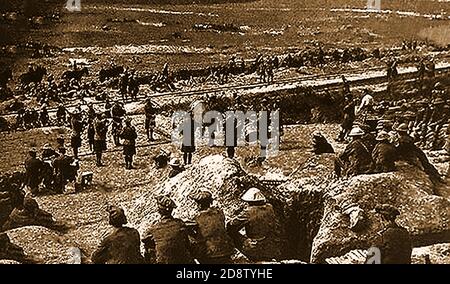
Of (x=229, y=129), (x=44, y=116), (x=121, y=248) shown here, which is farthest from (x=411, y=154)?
(x=44, y=116)

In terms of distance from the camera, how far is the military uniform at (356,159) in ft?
32.0

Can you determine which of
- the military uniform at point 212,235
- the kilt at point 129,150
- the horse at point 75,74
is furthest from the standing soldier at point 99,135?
the military uniform at point 212,235

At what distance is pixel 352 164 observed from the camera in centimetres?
977

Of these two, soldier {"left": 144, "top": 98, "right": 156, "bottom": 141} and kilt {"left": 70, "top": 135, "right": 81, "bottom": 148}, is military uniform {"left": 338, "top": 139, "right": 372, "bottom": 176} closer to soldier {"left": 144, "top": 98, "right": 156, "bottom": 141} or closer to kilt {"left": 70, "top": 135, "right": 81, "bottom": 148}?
soldier {"left": 144, "top": 98, "right": 156, "bottom": 141}

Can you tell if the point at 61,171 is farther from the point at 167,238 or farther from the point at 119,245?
the point at 167,238

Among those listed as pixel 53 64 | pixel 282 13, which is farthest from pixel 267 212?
pixel 53 64

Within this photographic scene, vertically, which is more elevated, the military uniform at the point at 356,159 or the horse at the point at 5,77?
the horse at the point at 5,77

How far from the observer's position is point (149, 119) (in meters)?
10.4

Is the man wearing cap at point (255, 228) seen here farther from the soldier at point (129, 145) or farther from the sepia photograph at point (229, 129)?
the soldier at point (129, 145)

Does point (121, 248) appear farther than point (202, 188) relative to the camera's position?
No

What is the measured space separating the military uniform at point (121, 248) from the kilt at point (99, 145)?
1.76 metres

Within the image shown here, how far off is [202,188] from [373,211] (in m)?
2.36

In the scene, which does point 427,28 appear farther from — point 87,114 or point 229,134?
point 87,114

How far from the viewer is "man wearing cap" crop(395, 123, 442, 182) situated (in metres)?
9.99
